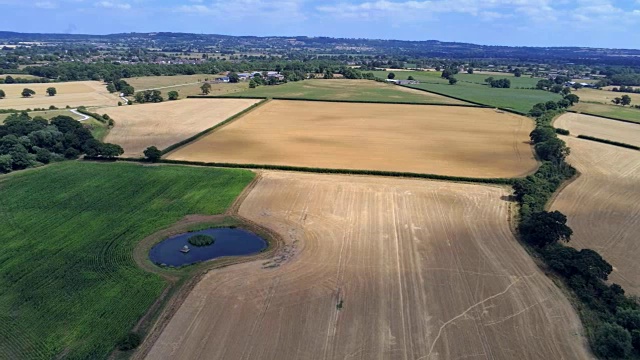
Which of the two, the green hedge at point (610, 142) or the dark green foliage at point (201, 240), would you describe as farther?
the green hedge at point (610, 142)

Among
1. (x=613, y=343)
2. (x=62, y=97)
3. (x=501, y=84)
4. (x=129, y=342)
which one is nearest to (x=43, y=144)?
(x=129, y=342)

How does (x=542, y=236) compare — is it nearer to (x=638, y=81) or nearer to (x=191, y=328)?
(x=191, y=328)

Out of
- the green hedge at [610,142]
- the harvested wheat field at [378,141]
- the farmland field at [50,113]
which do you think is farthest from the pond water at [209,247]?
the green hedge at [610,142]

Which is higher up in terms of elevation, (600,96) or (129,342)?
(129,342)

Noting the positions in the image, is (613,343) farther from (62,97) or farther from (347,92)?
(62,97)

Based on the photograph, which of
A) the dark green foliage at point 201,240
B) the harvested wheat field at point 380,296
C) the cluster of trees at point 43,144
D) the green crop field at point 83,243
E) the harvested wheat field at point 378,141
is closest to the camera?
the harvested wheat field at point 380,296

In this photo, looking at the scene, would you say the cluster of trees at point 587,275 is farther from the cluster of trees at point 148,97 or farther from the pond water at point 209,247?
the cluster of trees at point 148,97
